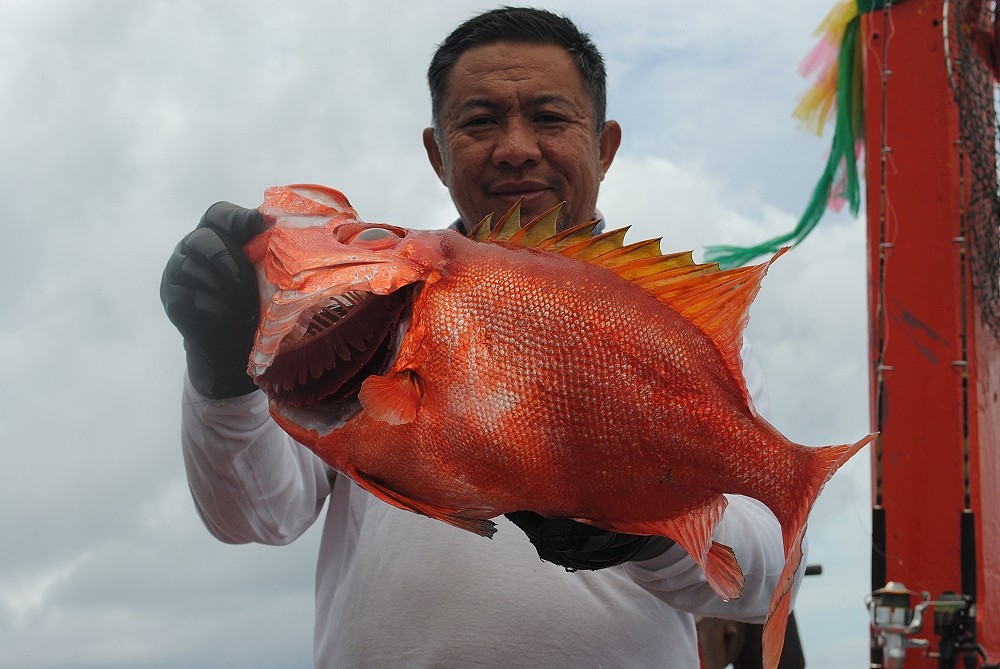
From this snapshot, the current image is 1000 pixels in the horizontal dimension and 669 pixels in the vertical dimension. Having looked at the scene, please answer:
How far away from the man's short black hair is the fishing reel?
83.9 inches

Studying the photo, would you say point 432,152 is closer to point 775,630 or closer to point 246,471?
point 246,471

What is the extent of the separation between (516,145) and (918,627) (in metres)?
2.41

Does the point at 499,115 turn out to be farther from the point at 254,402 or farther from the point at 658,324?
the point at 658,324

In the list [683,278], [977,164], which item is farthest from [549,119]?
[977,164]

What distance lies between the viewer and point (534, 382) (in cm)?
117

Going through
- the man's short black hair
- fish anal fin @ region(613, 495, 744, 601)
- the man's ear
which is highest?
the man's short black hair

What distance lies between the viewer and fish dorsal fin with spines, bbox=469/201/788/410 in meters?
1.28

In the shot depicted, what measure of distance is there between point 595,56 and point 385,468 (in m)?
1.44

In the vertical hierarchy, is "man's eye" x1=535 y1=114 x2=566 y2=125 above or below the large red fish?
above

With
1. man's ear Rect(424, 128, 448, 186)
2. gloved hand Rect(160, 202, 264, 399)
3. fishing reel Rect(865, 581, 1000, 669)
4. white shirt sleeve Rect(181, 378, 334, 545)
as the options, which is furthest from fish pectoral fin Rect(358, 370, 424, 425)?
fishing reel Rect(865, 581, 1000, 669)

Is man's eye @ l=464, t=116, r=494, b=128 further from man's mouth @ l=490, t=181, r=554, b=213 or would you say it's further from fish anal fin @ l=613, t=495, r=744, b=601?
fish anal fin @ l=613, t=495, r=744, b=601

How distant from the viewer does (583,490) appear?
1.19m

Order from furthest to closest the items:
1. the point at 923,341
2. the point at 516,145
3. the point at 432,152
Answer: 1. the point at 923,341
2. the point at 432,152
3. the point at 516,145

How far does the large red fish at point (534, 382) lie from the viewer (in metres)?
1.16
